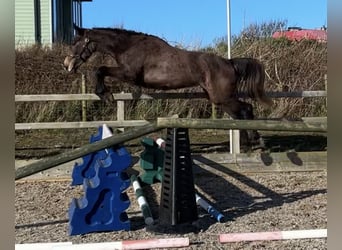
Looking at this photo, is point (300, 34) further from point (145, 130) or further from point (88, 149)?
point (88, 149)

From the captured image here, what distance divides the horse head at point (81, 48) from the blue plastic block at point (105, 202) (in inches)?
117

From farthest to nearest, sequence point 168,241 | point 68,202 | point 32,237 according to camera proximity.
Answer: point 68,202
point 32,237
point 168,241

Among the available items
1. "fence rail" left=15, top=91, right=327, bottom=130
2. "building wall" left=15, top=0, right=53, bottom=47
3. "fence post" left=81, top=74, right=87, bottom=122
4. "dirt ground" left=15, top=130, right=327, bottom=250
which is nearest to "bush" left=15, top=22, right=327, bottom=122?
"fence post" left=81, top=74, right=87, bottom=122

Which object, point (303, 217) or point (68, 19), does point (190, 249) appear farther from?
point (68, 19)

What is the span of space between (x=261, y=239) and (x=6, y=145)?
110 inches

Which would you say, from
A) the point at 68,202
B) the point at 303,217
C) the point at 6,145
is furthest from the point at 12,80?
the point at 68,202

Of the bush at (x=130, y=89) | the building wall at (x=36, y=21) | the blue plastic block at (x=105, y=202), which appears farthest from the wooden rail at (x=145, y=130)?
the building wall at (x=36, y=21)

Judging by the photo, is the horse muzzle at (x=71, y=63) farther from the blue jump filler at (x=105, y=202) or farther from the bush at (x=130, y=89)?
the blue jump filler at (x=105, y=202)

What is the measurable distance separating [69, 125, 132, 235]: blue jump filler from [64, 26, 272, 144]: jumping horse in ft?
9.33

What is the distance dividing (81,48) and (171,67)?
1189 mm

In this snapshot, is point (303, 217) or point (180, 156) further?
point (303, 217)

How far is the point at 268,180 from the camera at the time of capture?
5.93 metres

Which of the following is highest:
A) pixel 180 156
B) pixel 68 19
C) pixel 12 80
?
pixel 68 19

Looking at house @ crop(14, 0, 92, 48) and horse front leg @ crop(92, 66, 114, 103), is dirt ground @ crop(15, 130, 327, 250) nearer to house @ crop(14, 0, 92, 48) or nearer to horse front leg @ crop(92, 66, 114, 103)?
horse front leg @ crop(92, 66, 114, 103)
